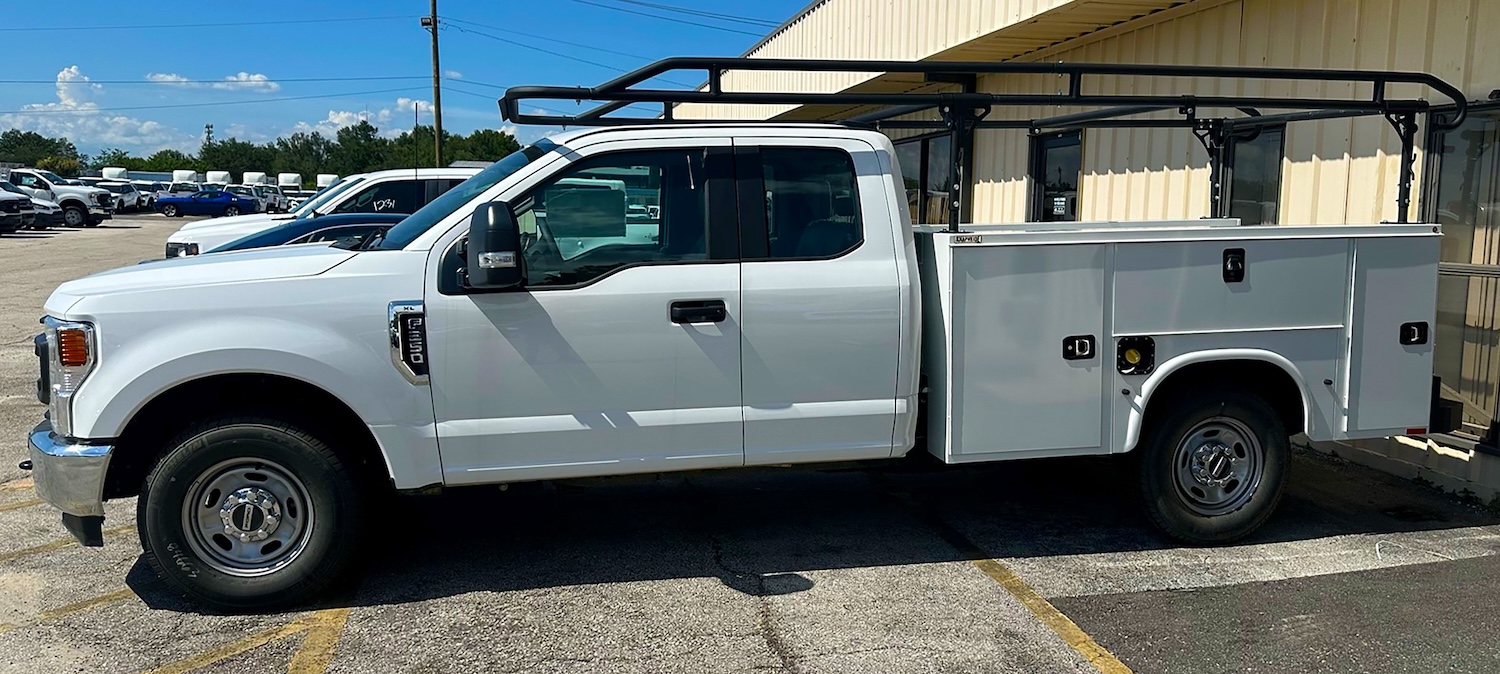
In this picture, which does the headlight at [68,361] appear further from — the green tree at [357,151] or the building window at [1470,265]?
the green tree at [357,151]

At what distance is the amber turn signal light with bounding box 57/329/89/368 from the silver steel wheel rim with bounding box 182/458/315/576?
666 mm

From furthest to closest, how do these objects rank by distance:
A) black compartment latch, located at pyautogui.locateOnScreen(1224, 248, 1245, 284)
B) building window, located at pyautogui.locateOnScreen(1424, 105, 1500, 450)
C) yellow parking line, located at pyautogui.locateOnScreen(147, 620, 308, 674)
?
building window, located at pyautogui.locateOnScreen(1424, 105, 1500, 450), black compartment latch, located at pyautogui.locateOnScreen(1224, 248, 1245, 284), yellow parking line, located at pyautogui.locateOnScreen(147, 620, 308, 674)

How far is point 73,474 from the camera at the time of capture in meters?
4.48

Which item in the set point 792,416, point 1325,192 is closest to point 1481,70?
point 1325,192

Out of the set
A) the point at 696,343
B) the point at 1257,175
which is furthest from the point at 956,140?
the point at 1257,175

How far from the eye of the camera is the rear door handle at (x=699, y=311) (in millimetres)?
4828

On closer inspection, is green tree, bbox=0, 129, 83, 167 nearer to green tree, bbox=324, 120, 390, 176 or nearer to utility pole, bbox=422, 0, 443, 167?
green tree, bbox=324, 120, 390, 176

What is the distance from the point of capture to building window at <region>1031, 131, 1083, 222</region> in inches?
442

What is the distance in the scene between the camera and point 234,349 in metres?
4.48

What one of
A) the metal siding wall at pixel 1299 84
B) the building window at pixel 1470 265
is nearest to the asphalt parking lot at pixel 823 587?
the building window at pixel 1470 265

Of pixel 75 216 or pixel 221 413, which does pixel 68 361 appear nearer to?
pixel 221 413

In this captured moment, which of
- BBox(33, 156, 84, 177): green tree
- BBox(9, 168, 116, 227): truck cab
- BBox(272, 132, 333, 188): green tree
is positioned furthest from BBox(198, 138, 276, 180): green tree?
BBox(9, 168, 116, 227): truck cab

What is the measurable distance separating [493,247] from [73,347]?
1.74 m

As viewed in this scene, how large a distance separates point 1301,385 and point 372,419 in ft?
14.4
